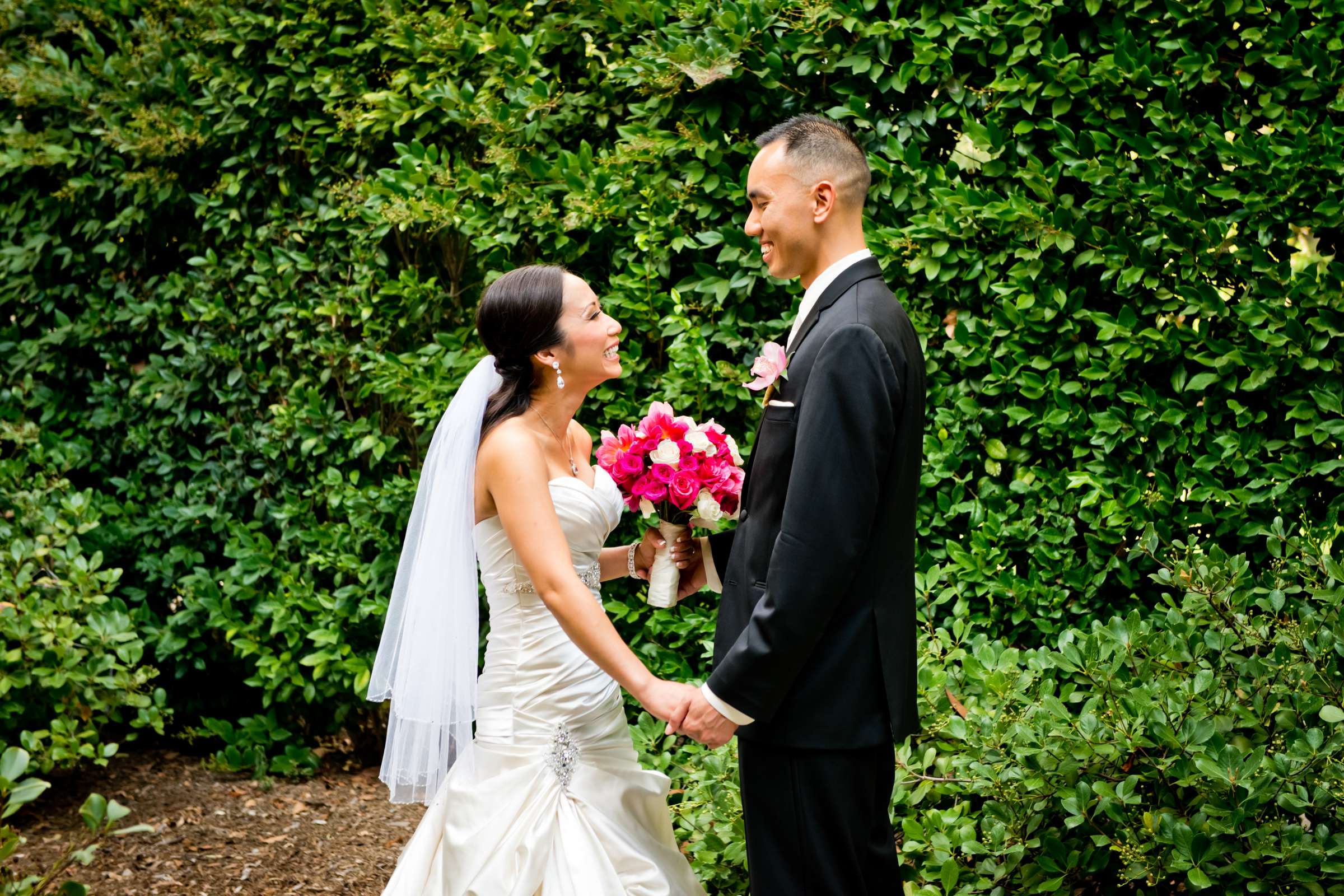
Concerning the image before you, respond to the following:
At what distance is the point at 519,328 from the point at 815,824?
149cm

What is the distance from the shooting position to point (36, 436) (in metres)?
5.62

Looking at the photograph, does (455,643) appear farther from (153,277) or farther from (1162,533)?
(153,277)

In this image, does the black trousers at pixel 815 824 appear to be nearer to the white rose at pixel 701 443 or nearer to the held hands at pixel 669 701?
the held hands at pixel 669 701

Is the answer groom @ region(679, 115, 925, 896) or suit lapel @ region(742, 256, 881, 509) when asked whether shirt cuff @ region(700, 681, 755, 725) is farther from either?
suit lapel @ region(742, 256, 881, 509)

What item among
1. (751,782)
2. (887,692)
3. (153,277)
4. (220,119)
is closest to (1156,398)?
(887,692)

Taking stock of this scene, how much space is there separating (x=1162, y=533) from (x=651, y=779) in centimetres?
176

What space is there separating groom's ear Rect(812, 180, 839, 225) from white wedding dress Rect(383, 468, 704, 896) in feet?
3.19

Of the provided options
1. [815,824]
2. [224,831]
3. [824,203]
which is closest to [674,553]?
[815,824]

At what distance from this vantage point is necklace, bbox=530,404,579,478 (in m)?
3.10

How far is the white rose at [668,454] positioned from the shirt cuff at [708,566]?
32 cm

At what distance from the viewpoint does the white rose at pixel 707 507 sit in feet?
9.48

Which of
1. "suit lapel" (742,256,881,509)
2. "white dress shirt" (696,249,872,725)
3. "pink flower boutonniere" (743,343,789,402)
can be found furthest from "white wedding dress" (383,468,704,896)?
"suit lapel" (742,256,881,509)

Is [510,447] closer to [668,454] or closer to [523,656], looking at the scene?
[668,454]

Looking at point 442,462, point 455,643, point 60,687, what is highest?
point 442,462
